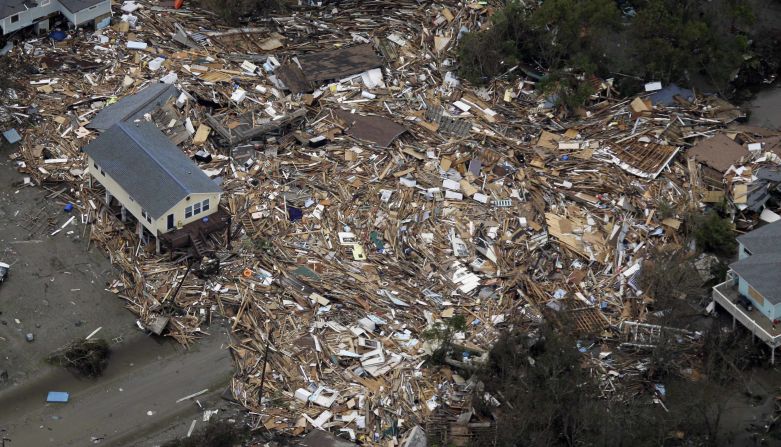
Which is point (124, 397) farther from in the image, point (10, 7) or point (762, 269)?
point (762, 269)

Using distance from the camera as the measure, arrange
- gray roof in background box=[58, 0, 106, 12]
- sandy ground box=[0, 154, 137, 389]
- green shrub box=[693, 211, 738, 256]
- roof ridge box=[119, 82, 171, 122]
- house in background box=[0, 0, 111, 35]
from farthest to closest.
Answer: gray roof in background box=[58, 0, 106, 12]
house in background box=[0, 0, 111, 35]
roof ridge box=[119, 82, 171, 122]
green shrub box=[693, 211, 738, 256]
sandy ground box=[0, 154, 137, 389]

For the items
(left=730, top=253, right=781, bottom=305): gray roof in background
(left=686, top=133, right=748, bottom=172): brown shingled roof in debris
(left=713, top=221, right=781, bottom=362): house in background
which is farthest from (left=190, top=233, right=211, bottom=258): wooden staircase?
(left=686, top=133, right=748, bottom=172): brown shingled roof in debris

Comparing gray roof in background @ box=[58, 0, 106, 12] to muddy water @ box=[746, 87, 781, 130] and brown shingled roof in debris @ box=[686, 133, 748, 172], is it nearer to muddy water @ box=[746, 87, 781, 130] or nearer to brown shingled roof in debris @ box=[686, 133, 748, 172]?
brown shingled roof in debris @ box=[686, 133, 748, 172]

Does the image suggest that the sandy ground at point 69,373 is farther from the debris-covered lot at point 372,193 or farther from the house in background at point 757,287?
the house in background at point 757,287

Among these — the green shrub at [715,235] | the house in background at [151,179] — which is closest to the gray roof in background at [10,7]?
the house in background at [151,179]

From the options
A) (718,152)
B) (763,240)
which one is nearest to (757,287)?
(763,240)

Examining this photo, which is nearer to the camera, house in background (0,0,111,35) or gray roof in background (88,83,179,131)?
gray roof in background (88,83,179,131)

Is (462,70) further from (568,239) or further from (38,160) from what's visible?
(38,160)
